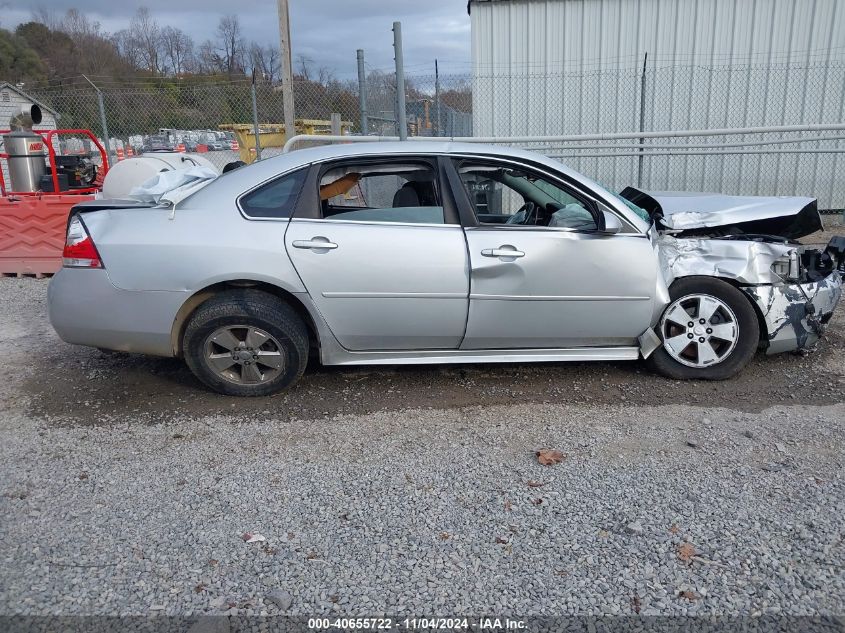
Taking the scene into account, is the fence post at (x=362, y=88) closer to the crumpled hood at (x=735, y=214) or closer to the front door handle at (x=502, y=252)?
the crumpled hood at (x=735, y=214)

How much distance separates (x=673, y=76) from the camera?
1134 centimetres

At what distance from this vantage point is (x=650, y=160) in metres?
11.6

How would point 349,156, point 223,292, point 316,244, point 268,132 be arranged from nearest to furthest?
point 316,244 → point 223,292 → point 349,156 → point 268,132

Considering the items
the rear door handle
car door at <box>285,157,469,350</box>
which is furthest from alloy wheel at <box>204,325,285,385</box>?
the rear door handle

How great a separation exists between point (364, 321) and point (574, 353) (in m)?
1.36

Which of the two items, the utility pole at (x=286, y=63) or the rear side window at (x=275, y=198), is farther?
the utility pole at (x=286, y=63)

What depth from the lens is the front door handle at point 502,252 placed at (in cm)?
409

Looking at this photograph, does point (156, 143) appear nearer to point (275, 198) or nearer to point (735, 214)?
point (275, 198)

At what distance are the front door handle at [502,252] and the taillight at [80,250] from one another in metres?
2.34

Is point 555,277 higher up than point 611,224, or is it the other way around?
point 611,224

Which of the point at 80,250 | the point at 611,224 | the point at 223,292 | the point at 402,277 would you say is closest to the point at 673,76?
the point at 611,224

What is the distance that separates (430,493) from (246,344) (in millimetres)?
1667

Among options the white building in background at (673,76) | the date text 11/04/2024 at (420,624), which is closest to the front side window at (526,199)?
the date text 11/04/2024 at (420,624)

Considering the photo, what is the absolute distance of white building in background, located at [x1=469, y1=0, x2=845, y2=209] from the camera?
11164 mm
